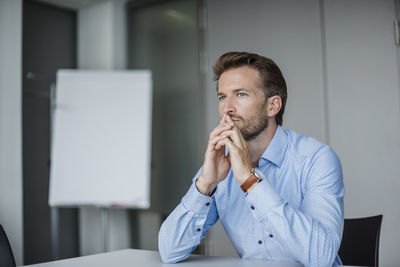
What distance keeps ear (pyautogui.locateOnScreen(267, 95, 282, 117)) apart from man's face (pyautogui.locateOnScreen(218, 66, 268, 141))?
0.03 metres

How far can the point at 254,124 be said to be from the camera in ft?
6.55

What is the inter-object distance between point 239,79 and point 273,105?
219 mm

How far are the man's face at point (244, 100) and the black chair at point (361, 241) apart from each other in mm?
625

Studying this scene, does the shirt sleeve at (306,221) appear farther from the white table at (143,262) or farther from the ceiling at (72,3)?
the ceiling at (72,3)

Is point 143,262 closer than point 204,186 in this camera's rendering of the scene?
Yes

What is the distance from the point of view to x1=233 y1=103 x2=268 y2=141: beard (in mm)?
1975

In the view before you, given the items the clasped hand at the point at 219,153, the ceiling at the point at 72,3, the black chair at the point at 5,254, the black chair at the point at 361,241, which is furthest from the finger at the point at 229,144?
the ceiling at the point at 72,3

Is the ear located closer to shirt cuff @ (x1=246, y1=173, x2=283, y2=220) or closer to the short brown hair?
the short brown hair

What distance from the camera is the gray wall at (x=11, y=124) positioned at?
404 cm

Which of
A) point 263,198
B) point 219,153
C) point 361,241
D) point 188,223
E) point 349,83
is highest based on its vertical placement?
point 349,83

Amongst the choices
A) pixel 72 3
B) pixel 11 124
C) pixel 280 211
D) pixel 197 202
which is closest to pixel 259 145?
pixel 197 202

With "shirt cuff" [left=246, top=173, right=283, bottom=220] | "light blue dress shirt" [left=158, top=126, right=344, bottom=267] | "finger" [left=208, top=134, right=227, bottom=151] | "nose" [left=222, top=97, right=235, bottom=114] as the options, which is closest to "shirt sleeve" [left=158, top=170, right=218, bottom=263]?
"light blue dress shirt" [left=158, top=126, right=344, bottom=267]

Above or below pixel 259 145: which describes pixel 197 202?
below

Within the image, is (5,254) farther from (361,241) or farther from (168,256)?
(361,241)
